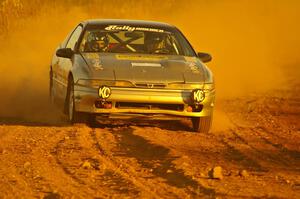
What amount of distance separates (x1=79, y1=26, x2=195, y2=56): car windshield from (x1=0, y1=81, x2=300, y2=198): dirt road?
36.8 inches

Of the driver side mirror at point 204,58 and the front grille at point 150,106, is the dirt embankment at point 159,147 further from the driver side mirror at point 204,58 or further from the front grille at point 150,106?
the driver side mirror at point 204,58

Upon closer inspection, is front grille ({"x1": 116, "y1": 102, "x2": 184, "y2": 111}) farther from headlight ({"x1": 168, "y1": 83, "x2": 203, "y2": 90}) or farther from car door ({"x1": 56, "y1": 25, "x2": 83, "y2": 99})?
car door ({"x1": 56, "y1": 25, "x2": 83, "y2": 99})

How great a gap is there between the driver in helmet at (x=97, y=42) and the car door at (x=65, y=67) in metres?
0.28

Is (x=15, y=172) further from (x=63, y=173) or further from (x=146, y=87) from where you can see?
(x=146, y=87)

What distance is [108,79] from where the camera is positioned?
11.0 m

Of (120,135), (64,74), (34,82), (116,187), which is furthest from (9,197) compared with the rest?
(34,82)

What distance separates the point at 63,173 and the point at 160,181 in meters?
0.89

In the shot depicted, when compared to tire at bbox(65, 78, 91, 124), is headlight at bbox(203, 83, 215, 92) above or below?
above

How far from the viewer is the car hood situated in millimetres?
11078

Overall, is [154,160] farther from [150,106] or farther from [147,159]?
[150,106]

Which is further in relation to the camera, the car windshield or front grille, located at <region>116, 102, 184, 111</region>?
the car windshield

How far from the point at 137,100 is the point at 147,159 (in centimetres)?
206

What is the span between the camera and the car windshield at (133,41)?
1221cm

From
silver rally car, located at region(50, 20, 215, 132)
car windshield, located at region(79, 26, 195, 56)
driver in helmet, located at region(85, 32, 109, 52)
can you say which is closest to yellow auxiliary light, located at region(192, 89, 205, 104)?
silver rally car, located at region(50, 20, 215, 132)
